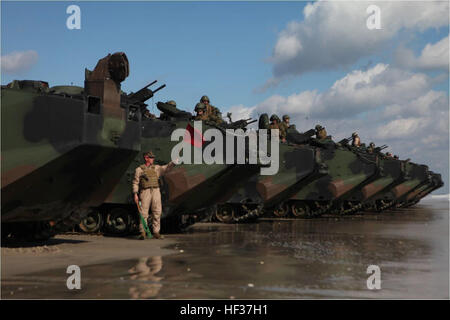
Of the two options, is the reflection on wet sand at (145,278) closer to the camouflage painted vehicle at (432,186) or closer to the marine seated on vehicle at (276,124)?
the marine seated on vehicle at (276,124)

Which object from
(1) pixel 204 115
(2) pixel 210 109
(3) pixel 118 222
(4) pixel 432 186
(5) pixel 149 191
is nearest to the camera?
(5) pixel 149 191

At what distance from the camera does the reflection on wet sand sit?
714cm

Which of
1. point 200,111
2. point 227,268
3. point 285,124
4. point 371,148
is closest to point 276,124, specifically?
point 285,124

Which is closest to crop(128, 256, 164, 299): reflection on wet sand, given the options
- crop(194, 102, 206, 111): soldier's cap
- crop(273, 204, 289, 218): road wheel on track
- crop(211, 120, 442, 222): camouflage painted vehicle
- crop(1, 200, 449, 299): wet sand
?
crop(1, 200, 449, 299): wet sand

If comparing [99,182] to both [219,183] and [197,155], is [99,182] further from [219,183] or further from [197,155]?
[219,183]

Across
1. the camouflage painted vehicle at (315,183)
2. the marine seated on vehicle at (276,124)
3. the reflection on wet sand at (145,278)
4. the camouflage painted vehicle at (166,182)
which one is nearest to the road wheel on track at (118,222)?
the camouflage painted vehicle at (166,182)

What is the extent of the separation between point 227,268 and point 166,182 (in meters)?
6.45

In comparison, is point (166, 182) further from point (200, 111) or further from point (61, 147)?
point (61, 147)

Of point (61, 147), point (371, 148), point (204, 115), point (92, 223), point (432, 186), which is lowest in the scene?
point (92, 223)

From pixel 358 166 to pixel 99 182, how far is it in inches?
746

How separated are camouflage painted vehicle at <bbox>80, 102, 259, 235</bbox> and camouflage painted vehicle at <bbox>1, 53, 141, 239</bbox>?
304 centimetres

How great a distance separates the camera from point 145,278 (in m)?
8.22
